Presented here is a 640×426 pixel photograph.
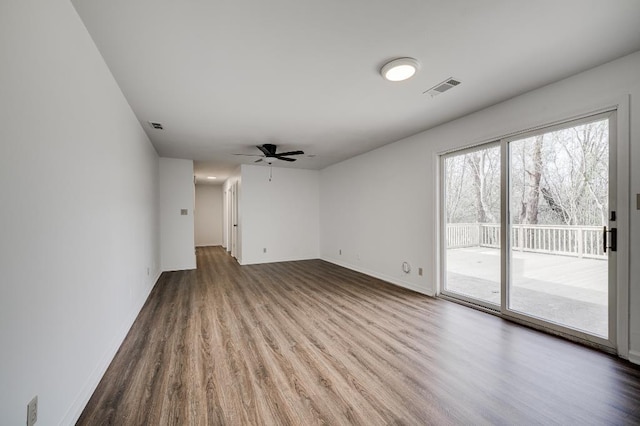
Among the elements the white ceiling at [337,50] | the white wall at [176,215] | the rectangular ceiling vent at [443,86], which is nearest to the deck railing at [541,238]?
the white ceiling at [337,50]

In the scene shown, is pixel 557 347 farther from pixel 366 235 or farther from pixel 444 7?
pixel 366 235

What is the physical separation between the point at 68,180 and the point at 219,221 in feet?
30.6

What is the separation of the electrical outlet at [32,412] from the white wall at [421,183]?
12.8ft

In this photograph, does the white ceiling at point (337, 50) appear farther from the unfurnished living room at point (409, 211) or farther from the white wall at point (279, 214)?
the white wall at point (279, 214)

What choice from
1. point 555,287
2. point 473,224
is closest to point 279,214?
point 473,224

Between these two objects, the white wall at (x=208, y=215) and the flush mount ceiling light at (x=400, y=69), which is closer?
the flush mount ceiling light at (x=400, y=69)

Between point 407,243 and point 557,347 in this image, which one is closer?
point 557,347

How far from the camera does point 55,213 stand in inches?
56.7

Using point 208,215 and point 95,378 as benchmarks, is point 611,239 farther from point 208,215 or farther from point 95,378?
point 208,215

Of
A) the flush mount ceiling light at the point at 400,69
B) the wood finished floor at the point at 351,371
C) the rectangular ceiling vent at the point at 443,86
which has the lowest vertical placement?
the wood finished floor at the point at 351,371

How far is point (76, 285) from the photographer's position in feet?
5.53

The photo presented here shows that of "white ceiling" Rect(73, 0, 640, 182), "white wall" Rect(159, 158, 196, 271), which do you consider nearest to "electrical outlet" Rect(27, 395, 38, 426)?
"white ceiling" Rect(73, 0, 640, 182)

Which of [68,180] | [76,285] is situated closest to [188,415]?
[76,285]

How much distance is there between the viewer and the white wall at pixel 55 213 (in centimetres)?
109
